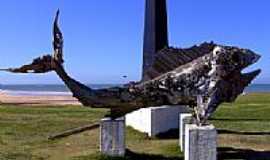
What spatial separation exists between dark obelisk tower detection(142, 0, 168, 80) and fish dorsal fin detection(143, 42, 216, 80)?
5305 millimetres

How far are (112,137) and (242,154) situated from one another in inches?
119

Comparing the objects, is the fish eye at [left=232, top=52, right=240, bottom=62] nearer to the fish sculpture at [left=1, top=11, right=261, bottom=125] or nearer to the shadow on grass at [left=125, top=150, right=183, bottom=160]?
the fish sculpture at [left=1, top=11, right=261, bottom=125]

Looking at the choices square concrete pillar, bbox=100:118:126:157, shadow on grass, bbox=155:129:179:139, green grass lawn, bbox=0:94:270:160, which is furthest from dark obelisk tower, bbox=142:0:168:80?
square concrete pillar, bbox=100:118:126:157

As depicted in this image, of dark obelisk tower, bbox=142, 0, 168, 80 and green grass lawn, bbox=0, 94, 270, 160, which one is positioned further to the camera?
dark obelisk tower, bbox=142, 0, 168, 80

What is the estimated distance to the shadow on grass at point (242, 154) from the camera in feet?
47.6

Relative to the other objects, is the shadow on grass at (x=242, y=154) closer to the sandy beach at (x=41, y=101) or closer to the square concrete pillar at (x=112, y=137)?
the square concrete pillar at (x=112, y=137)

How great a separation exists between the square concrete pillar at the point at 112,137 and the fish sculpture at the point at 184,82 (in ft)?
1.83

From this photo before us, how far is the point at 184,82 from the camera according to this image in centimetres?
1338

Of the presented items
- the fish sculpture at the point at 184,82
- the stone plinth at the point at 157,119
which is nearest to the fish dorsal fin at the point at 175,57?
the fish sculpture at the point at 184,82

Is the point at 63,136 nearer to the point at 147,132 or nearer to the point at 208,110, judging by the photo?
the point at 147,132

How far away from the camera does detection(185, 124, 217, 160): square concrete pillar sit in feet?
37.1

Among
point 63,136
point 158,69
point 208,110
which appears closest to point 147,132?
point 63,136

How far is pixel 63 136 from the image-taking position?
723 inches

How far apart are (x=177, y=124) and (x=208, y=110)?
714cm
